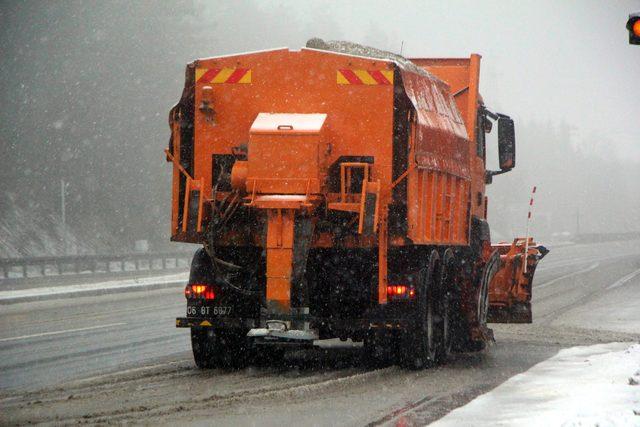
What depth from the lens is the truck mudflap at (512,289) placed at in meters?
15.2

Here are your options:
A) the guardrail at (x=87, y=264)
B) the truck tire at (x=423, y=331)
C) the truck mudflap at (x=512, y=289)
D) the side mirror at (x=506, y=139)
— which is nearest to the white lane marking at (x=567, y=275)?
the guardrail at (x=87, y=264)

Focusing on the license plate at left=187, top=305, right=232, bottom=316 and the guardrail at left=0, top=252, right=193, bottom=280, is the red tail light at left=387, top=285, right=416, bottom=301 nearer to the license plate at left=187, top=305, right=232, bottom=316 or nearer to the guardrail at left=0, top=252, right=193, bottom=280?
the license plate at left=187, top=305, right=232, bottom=316

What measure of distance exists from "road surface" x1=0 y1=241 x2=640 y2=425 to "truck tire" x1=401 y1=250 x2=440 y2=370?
0.56 ft

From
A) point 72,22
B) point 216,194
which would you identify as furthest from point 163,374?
point 72,22

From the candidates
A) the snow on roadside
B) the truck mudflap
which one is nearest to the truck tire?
the snow on roadside

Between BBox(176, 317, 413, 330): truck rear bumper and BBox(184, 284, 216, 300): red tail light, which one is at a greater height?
BBox(184, 284, 216, 300): red tail light

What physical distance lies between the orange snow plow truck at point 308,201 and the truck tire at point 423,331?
2cm

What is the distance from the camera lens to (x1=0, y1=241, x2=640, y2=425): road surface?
846 cm

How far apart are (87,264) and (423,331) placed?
28512 millimetres

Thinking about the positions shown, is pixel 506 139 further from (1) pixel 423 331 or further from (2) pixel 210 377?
(2) pixel 210 377

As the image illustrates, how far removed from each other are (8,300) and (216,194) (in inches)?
556

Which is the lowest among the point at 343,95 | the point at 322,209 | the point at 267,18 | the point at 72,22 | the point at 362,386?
the point at 362,386

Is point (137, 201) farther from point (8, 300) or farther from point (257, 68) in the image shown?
point (257, 68)

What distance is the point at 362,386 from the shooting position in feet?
33.5
